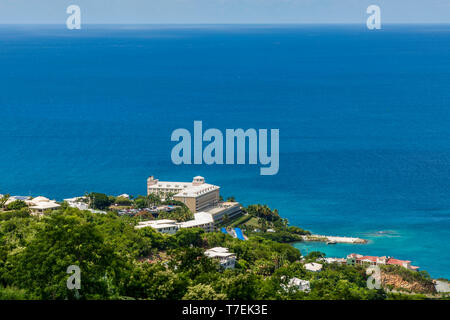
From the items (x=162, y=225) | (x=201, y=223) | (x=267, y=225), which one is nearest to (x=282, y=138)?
(x=267, y=225)

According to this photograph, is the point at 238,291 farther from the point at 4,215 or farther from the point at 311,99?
the point at 311,99

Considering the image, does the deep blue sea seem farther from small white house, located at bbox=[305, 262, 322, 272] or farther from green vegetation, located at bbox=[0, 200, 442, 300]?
green vegetation, located at bbox=[0, 200, 442, 300]

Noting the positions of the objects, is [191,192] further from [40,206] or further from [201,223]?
[40,206]

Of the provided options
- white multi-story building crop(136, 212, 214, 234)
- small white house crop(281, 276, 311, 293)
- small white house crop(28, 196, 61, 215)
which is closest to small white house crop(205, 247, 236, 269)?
small white house crop(281, 276, 311, 293)

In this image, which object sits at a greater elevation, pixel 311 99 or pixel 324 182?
pixel 311 99

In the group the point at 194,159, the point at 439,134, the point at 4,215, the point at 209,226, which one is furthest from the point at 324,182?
the point at 4,215

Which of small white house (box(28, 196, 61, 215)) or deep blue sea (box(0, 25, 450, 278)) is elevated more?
deep blue sea (box(0, 25, 450, 278))

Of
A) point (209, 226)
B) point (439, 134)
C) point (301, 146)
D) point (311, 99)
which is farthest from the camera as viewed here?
point (311, 99)

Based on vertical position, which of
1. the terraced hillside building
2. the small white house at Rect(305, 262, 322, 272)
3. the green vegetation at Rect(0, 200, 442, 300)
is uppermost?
the terraced hillside building
